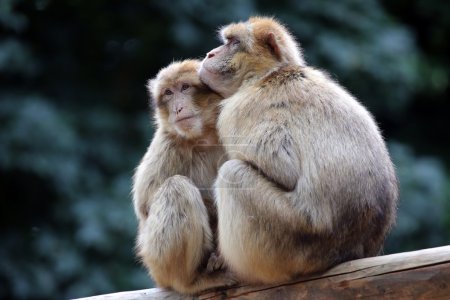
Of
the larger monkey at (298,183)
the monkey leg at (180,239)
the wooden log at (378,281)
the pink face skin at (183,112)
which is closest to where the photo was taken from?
the wooden log at (378,281)

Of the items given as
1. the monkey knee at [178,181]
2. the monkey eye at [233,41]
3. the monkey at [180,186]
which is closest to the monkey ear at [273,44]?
the monkey eye at [233,41]

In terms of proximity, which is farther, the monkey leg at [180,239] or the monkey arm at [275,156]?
the monkey leg at [180,239]

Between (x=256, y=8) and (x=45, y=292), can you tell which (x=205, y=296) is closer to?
(x=45, y=292)

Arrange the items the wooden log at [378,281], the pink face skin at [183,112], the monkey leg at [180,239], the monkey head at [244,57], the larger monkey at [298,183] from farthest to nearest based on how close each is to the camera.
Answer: the pink face skin at [183,112] → the monkey head at [244,57] → the monkey leg at [180,239] → the larger monkey at [298,183] → the wooden log at [378,281]

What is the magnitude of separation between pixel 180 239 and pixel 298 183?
0.85 meters

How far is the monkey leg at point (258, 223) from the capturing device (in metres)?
5.25

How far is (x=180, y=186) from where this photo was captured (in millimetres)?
5703

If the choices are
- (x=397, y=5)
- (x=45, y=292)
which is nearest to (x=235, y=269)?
(x=45, y=292)

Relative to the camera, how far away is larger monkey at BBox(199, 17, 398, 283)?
5.25m

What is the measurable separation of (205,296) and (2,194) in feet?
20.1

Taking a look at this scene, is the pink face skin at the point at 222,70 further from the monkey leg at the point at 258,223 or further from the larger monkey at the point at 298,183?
the monkey leg at the point at 258,223

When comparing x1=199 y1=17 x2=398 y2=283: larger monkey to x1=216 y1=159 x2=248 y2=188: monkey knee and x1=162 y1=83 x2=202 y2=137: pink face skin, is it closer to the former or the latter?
x1=216 y1=159 x2=248 y2=188: monkey knee

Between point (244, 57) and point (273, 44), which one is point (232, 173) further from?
point (273, 44)

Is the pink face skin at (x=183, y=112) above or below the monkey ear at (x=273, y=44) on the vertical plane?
below
